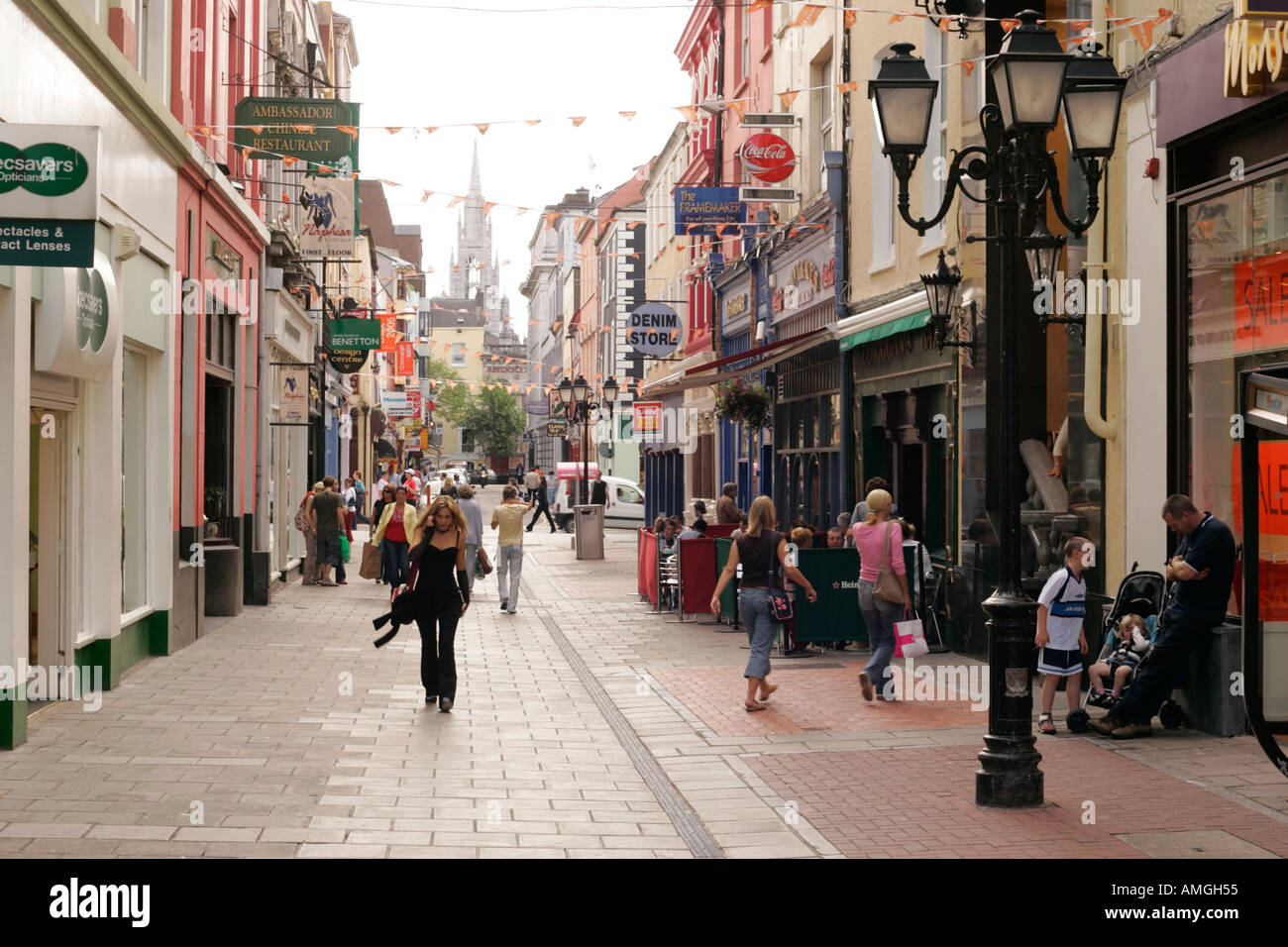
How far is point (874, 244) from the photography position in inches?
763

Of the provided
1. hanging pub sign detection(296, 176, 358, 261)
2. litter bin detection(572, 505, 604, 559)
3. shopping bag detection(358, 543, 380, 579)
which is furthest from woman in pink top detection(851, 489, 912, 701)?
litter bin detection(572, 505, 604, 559)

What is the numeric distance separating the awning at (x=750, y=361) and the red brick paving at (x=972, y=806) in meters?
9.90

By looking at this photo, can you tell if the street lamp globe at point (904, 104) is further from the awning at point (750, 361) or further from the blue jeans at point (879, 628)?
the awning at point (750, 361)

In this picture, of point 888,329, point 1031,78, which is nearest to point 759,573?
point 1031,78

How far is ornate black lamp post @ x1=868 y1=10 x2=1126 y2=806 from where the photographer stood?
806 cm

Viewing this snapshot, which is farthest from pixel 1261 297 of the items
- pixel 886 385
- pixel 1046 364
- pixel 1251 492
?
pixel 886 385

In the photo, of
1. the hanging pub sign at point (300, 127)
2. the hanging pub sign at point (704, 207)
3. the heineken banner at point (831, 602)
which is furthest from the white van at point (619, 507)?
the heineken banner at point (831, 602)

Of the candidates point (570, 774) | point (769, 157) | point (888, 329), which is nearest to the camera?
point (570, 774)

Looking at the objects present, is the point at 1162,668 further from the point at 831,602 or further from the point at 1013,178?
the point at 831,602

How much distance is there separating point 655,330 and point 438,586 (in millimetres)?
22671

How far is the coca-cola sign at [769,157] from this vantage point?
75.6 feet

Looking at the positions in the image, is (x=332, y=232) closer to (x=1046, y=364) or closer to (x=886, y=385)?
(x=886, y=385)

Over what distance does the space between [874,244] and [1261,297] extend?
9.42 metres

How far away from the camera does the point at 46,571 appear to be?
37.4 ft
